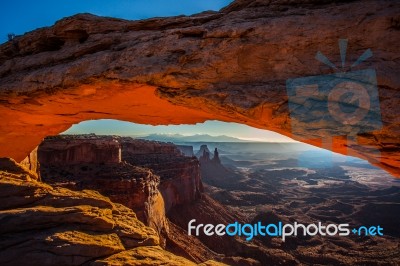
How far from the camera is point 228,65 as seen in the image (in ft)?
19.1

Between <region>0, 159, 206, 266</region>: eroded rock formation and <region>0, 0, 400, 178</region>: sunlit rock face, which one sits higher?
<region>0, 0, 400, 178</region>: sunlit rock face

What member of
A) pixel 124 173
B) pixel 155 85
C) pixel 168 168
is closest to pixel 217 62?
pixel 155 85

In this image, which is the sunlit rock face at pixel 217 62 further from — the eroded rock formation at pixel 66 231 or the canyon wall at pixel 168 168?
the canyon wall at pixel 168 168

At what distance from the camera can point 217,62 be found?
19.1 ft

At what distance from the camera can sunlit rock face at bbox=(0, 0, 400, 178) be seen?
5031 mm

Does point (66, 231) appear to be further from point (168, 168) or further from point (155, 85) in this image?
point (168, 168)

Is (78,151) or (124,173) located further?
(78,151)

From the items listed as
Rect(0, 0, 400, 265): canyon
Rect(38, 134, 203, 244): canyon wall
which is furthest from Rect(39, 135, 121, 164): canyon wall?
Rect(0, 0, 400, 265): canyon

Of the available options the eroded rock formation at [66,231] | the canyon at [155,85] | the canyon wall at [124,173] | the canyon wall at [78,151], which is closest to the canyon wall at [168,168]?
the canyon wall at [124,173]

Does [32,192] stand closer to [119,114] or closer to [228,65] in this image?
[119,114]

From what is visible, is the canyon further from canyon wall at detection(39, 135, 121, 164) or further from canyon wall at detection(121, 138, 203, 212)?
canyon wall at detection(121, 138, 203, 212)

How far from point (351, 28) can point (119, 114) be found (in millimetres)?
7826

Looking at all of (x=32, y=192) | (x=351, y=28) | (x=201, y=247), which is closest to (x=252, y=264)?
(x=201, y=247)

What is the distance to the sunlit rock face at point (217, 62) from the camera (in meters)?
5.03
